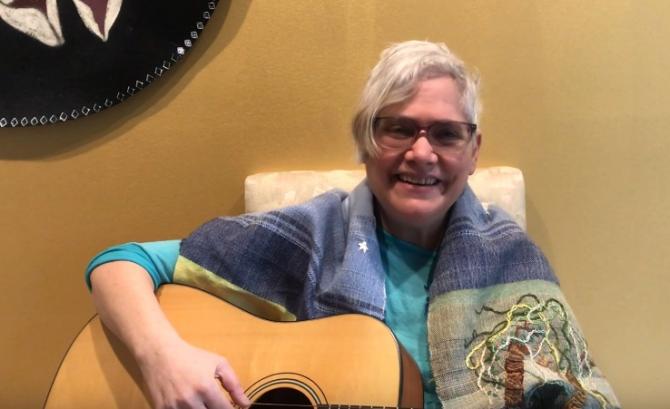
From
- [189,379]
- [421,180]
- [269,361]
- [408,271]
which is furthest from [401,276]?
[189,379]

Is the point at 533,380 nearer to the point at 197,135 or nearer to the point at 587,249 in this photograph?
the point at 587,249

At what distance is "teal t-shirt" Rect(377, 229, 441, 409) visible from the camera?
0.97 m

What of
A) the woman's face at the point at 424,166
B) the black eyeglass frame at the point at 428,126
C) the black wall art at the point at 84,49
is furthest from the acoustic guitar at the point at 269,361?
the black wall art at the point at 84,49

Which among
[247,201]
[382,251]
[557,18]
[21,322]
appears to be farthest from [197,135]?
[557,18]

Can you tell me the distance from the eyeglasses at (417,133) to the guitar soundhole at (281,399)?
441mm

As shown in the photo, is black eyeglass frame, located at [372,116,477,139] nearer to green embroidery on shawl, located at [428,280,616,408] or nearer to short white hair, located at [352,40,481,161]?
short white hair, located at [352,40,481,161]

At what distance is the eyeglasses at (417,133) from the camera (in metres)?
0.95

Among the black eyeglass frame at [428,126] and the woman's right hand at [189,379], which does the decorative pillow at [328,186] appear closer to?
the black eyeglass frame at [428,126]

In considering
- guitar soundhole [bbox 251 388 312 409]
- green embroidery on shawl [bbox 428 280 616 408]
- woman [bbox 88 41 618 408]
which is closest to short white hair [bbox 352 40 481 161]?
woman [bbox 88 41 618 408]

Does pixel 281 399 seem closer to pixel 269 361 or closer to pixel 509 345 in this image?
pixel 269 361

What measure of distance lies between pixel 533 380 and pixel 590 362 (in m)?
0.13

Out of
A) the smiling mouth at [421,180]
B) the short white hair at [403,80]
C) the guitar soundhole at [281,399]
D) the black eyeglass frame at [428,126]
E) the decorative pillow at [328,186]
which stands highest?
the short white hair at [403,80]

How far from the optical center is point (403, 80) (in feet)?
3.12

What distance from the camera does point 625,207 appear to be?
1.27 metres
